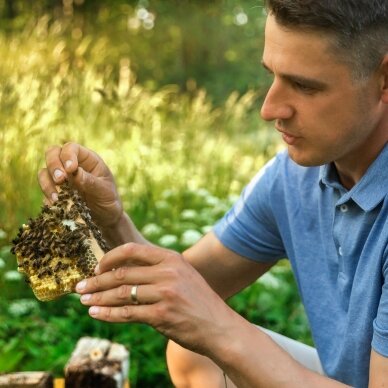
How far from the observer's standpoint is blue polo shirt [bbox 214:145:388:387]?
7.20 ft

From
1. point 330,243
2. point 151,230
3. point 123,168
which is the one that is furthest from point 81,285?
point 123,168

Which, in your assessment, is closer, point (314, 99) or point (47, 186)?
point (314, 99)

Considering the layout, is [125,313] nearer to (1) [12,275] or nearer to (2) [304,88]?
(2) [304,88]

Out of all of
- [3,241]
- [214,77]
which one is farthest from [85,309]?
[214,77]

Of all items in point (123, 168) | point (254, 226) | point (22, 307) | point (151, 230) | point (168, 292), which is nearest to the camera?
point (168, 292)

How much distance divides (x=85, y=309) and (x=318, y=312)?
162 centimetres

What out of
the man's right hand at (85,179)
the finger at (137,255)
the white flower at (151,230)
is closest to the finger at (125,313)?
the finger at (137,255)

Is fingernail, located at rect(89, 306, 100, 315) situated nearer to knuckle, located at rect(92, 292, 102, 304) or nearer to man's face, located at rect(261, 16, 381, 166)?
knuckle, located at rect(92, 292, 102, 304)

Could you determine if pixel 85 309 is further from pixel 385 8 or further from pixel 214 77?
pixel 214 77

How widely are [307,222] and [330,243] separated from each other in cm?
13

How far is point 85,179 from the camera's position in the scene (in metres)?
2.40

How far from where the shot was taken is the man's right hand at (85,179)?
7.65 ft

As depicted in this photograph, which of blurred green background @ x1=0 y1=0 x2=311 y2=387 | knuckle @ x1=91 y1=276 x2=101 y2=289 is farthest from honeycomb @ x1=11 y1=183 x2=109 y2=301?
blurred green background @ x1=0 y1=0 x2=311 y2=387

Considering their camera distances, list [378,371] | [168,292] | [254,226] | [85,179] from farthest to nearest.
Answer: [254,226] → [85,179] → [378,371] → [168,292]
